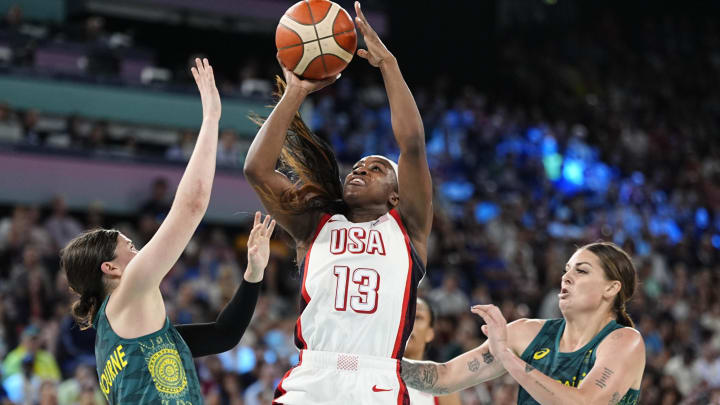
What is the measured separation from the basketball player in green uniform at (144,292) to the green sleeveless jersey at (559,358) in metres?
1.71

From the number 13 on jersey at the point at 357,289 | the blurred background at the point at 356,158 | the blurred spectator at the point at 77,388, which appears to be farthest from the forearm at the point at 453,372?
the blurred spectator at the point at 77,388

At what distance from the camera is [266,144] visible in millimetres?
4359

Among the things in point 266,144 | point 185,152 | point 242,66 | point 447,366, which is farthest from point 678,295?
point 266,144

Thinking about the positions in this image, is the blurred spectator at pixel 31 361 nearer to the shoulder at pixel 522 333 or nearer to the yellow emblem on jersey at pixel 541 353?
the shoulder at pixel 522 333

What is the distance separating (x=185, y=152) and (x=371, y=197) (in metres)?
10.6

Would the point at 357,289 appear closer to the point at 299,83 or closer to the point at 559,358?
the point at 299,83

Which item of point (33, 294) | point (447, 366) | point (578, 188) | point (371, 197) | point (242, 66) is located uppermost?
point (242, 66)

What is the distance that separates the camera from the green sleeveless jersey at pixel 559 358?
4.61 meters

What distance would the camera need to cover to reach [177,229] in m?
3.82

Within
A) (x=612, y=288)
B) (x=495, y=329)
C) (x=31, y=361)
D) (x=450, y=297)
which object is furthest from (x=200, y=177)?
(x=450, y=297)

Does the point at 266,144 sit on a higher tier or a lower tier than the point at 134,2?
lower

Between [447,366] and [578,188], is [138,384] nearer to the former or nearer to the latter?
[447,366]

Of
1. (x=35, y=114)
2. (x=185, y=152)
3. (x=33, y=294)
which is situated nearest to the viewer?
(x=33, y=294)

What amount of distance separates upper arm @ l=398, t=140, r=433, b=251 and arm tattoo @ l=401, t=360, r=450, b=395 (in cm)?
76
